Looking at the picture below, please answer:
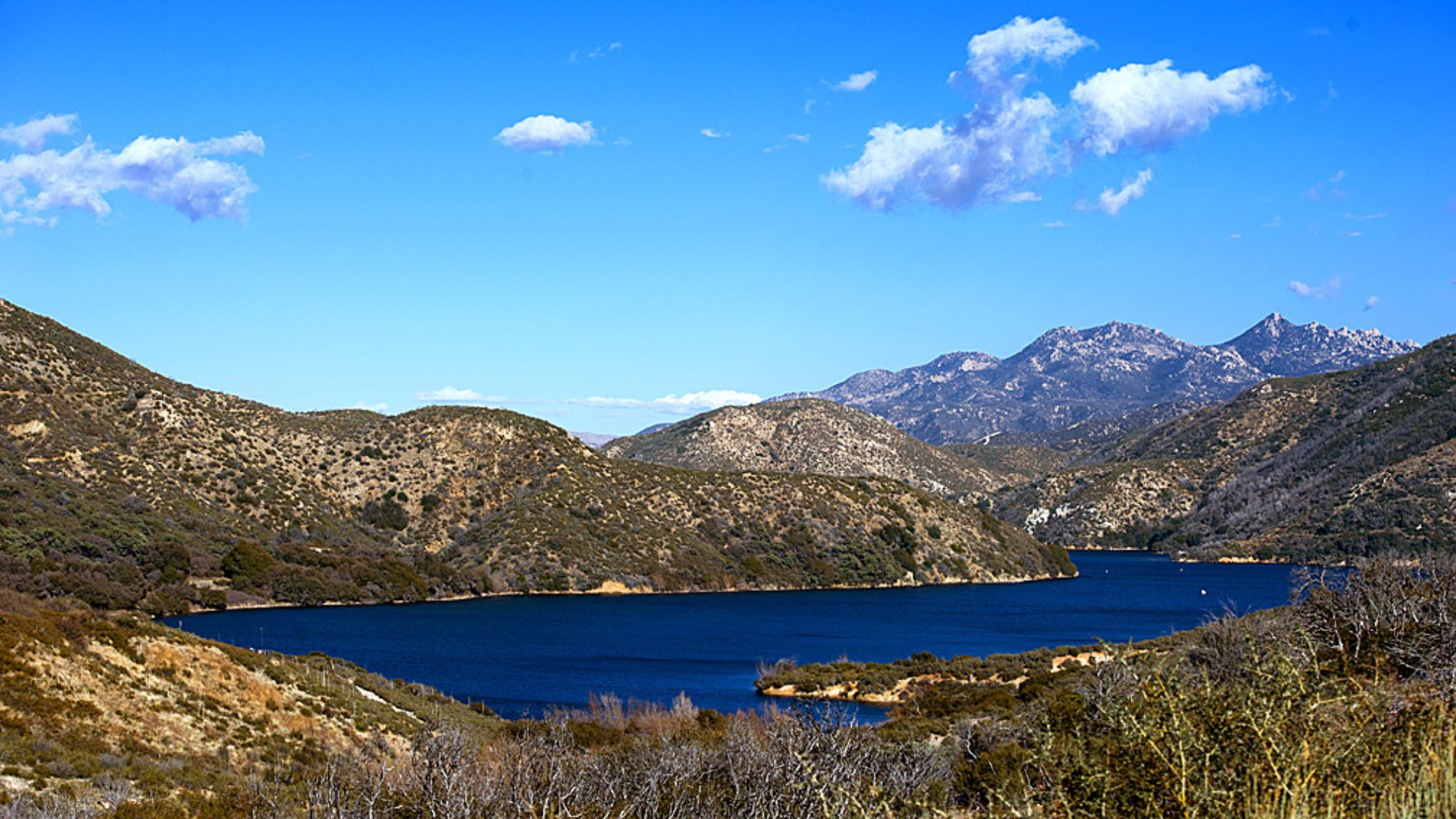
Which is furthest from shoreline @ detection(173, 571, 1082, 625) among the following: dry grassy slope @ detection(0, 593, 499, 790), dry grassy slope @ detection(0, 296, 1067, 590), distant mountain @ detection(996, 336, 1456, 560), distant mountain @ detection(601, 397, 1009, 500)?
distant mountain @ detection(601, 397, 1009, 500)

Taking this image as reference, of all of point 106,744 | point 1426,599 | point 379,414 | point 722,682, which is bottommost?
point 722,682

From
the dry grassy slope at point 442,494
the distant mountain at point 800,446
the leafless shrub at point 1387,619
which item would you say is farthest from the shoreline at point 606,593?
the distant mountain at point 800,446

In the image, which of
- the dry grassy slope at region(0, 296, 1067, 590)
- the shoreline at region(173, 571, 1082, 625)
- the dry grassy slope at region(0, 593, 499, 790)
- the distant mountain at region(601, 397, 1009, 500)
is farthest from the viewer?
the distant mountain at region(601, 397, 1009, 500)

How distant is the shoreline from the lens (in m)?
67.9

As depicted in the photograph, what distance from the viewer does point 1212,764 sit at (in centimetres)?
651

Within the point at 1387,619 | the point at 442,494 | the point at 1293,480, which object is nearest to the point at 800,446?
the point at 1293,480

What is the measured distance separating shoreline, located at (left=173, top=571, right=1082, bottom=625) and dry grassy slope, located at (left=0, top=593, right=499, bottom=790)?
35200 mm

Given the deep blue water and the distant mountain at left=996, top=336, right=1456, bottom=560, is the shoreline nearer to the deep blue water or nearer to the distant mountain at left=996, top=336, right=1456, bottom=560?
the deep blue water

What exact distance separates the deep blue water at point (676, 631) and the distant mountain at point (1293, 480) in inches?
848

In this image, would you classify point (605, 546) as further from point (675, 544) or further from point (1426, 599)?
point (1426, 599)

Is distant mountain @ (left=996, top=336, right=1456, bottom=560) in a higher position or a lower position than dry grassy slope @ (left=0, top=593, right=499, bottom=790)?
higher

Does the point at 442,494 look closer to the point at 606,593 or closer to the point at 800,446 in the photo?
the point at 606,593

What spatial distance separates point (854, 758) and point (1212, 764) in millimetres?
7163

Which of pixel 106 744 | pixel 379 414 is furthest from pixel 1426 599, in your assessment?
pixel 379 414
